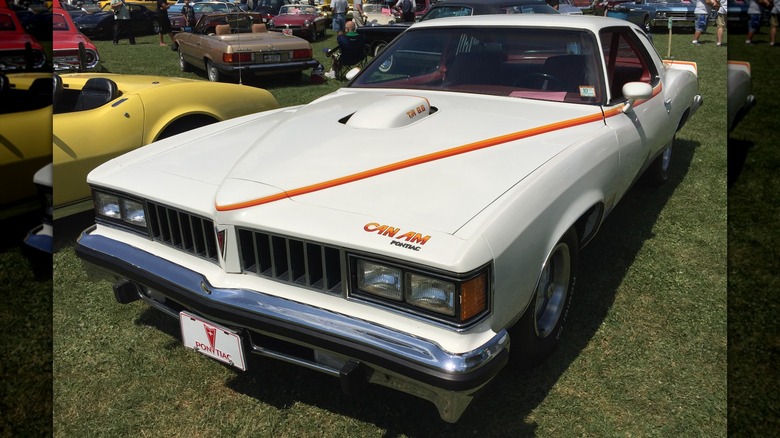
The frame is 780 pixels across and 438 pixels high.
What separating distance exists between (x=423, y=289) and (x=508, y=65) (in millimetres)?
1833

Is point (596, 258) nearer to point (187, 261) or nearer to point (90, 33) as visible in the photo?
point (187, 261)

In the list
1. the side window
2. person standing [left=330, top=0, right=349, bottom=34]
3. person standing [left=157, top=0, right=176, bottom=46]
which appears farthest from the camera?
person standing [left=330, top=0, right=349, bottom=34]

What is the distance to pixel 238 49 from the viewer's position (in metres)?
7.70

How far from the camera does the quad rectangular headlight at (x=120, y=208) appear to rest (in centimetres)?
249

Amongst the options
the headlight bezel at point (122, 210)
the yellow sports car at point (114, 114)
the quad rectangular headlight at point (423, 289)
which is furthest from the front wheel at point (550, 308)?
the yellow sports car at point (114, 114)

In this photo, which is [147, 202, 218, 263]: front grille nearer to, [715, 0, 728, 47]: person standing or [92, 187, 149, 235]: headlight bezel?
[92, 187, 149, 235]: headlight bezel

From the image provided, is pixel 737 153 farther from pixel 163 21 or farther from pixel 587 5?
pixel 587 5

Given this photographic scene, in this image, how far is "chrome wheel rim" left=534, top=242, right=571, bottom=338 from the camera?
2541 mm

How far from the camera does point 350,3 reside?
14.3 metres

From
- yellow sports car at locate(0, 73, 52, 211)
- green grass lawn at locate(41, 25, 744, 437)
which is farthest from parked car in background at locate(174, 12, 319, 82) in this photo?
yellow sports car at locate(0, 73, 52, 211)

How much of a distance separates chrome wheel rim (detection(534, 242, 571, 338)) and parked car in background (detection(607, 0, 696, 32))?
12.0 m

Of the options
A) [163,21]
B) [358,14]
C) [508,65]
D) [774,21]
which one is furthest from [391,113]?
[358,14]

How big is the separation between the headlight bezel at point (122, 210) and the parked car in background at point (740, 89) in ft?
6.97

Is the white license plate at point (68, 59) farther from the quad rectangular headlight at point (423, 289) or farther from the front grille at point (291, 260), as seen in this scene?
the quad rectangular headlight at point (423, 289)
